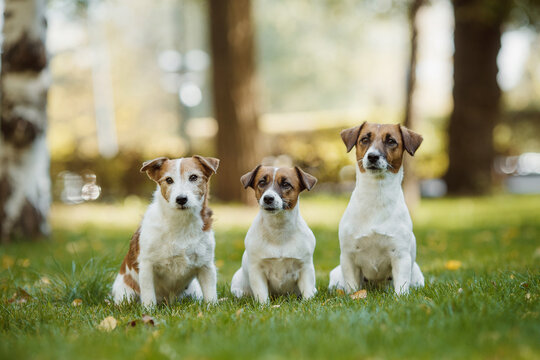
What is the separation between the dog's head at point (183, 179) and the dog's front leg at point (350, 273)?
4.53 ft

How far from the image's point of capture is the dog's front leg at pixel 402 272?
468 centimetres

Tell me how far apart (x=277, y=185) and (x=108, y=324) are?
5.99 ft

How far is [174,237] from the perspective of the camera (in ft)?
15.6

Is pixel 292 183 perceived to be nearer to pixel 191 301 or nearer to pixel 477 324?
pixel 191 301

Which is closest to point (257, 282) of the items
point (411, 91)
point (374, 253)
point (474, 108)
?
point (374, 253)

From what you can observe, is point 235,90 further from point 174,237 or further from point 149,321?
point 149,321

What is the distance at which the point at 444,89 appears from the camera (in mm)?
49688

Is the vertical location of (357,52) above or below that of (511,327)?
above

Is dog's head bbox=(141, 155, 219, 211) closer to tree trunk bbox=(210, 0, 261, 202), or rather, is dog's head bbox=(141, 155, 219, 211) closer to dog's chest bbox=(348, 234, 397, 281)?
dog's chest bbox=(348, 234, 397, 281)

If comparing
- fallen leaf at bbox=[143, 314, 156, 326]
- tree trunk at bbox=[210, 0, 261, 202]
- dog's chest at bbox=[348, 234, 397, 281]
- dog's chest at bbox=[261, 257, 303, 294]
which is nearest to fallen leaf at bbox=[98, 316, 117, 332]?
fallen leaf at bbox=[143, 314, 156, 326]

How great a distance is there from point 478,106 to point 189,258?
14.5 m

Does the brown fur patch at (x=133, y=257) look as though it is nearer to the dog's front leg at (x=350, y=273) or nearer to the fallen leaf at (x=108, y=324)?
the fallen leaf at (x=108, y=324)

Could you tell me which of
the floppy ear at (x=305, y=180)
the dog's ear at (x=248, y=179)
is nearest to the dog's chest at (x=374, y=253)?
the floppy ear at (x=305, y=180)

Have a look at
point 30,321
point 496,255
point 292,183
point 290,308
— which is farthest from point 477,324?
point 496,255
